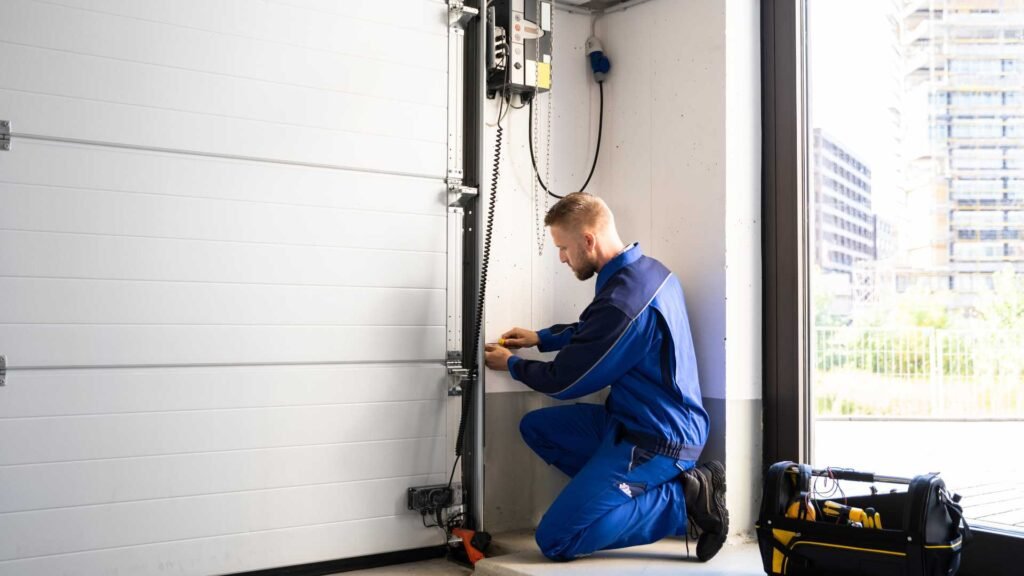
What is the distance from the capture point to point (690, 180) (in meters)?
4.00

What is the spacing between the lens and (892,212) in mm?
3650

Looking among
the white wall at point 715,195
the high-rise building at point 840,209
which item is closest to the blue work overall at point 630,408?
the white wall at point 715,195

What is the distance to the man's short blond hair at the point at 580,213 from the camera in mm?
3736

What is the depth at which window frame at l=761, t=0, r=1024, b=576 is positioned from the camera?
12.5ft

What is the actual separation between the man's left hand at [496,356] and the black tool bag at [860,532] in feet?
4.09

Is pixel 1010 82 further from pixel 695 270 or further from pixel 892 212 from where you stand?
pixel 695 270

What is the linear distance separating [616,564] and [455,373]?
1057 mm

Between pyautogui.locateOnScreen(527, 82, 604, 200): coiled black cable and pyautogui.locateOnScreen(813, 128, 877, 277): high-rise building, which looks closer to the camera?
pyautogui.locateOnScreen(813, 128, 877, 277): high-rise building

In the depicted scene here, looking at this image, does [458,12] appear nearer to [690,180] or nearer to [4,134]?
[690,180]

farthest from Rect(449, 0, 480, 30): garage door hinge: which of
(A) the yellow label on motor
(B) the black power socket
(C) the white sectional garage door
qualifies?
(B) the black power socket

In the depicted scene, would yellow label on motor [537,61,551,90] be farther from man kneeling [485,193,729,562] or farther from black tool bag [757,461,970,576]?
black tool bag [757,461,970,576]

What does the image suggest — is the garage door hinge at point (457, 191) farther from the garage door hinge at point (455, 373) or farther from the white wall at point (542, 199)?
the garage door hinge at point (455, 373)

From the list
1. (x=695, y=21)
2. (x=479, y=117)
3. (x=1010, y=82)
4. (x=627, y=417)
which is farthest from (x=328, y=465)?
(x=1010, y=82)

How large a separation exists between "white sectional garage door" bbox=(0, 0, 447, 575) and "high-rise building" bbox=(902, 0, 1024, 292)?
200cm
